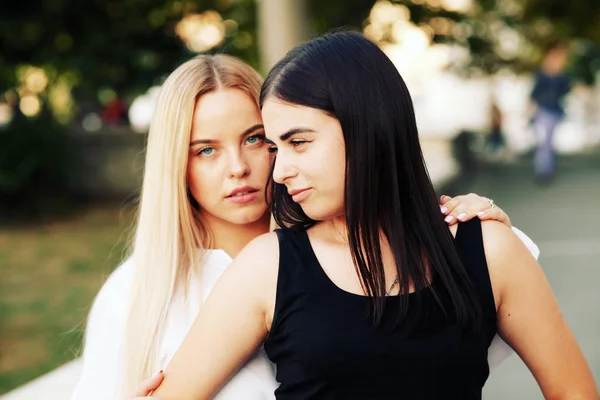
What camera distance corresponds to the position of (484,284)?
194 cm

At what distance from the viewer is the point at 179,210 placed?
2457mm

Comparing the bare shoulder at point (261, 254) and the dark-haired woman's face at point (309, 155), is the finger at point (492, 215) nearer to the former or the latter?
the dark-haired woman's face at point (309, 155)

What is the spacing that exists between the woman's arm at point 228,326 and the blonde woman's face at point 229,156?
1.56 feet

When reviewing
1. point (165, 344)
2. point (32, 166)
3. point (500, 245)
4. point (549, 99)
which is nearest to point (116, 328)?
point (165, 344)

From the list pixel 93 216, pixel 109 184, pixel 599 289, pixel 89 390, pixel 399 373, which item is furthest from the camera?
pixel 109 184

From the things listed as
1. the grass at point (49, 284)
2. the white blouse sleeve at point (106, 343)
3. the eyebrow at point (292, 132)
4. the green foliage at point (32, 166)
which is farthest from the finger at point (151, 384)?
the green foliage at point (32, 166)

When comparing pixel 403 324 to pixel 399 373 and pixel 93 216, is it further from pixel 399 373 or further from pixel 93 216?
pixel 93 216

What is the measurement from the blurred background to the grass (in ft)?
0.08

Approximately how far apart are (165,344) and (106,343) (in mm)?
267

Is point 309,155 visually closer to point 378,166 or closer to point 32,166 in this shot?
point 378,166

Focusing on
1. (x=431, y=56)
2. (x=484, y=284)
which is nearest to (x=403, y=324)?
(x=484, y=284)

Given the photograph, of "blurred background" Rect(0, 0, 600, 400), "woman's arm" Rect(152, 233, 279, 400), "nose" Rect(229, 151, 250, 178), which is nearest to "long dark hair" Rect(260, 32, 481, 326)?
"woman's arm" Rect(152, 233, 279, 400)

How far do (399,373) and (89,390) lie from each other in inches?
41.1

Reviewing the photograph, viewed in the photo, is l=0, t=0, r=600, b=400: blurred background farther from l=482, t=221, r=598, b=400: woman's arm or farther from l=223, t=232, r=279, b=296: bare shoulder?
l=223, t=232, r=279, b=296: bare shoulder
